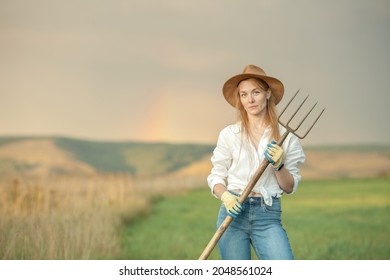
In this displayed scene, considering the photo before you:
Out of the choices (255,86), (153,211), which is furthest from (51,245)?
(153,211)

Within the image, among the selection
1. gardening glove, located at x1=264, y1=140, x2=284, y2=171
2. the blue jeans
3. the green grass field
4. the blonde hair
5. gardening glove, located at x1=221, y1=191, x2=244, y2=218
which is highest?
the green grass field

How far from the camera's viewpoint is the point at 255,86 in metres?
2.96

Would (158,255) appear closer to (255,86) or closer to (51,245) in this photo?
(51,245)

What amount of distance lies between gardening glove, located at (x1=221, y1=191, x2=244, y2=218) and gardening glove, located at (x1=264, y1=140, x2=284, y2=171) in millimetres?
235

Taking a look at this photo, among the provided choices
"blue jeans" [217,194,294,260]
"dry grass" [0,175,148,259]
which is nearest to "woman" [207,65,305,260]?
"blue jeans" [217,194,294,260]

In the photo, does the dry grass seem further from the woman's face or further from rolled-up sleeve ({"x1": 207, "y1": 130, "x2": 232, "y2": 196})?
the woman's face

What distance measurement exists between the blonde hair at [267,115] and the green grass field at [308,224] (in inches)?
101

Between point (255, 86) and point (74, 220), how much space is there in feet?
8.42

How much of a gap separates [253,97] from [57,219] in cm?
242

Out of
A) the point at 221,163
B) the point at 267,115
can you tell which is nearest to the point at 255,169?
the point at 221,163

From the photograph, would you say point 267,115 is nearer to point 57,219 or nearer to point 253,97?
point 253,97

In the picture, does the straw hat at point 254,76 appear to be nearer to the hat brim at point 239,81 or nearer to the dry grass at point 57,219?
the hat brim at point 239,81

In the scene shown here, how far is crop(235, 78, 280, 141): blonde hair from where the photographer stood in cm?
286

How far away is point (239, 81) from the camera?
9.96 feet
